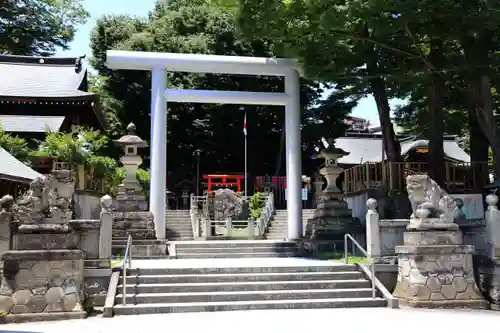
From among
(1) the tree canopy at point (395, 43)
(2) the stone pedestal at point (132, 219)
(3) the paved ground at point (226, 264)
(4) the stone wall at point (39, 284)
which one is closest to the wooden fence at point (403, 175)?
(1) the tree canopy at point (395, 43)

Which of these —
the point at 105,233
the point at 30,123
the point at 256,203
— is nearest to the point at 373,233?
the point at 105,233

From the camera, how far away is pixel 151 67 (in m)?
15.5

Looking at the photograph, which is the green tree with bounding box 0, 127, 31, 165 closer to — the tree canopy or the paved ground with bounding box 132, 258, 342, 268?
the paved ground with bounding box 132, 258, 342, 268

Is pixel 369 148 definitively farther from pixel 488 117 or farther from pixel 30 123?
pixel 30 123

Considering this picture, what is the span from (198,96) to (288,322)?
9.68 metres

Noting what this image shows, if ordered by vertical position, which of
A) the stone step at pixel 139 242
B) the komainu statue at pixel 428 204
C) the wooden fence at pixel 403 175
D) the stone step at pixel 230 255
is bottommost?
the stone step at pixel 230 255

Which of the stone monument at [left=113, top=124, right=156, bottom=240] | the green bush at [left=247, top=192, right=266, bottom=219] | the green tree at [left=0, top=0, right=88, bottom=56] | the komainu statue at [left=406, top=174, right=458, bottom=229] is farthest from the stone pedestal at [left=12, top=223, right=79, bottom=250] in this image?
the green tree at [left=0, top=0, right=88, bottom=56]

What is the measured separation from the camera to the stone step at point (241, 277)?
9.91 m

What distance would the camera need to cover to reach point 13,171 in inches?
588

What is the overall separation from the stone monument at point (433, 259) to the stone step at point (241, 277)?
128 centimetres

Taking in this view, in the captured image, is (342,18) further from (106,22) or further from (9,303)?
(106,22)

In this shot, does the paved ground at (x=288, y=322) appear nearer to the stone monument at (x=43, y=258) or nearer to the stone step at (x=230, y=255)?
the stone monument at (x=43, y=258)

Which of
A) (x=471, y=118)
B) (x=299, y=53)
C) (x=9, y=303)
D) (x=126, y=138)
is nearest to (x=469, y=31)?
(x=299, y=53)

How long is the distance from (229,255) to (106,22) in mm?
26679
